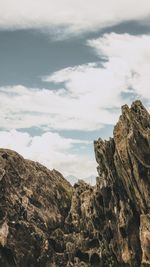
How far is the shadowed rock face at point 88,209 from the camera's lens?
86562 millimetres

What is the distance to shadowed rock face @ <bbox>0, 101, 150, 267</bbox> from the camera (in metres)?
86.6

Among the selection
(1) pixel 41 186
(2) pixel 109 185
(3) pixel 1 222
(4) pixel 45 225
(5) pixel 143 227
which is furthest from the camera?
(1) pixel 41 186

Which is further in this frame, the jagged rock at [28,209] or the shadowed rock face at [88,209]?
the jagged rock at [28,209]

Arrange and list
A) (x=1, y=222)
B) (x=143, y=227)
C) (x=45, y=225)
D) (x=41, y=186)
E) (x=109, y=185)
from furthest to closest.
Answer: (x=41, y=186), (x=45, y=225), (x=1, y=222), (x=109, y=185), (x=143, y=227)

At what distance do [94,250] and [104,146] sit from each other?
2520 centimetres

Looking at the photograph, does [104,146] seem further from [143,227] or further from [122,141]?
[143,227]

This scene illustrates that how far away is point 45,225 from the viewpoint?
11075cm

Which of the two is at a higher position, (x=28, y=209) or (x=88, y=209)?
(x=28, y=209)

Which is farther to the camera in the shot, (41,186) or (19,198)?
(41,186)

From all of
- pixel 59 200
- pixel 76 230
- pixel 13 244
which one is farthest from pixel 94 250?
pixel 59 200

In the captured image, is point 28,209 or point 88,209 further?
point 28,209

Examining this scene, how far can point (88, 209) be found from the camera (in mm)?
109750

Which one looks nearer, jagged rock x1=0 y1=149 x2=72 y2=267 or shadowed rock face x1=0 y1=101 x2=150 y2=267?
shadowed rock face x1=0 y1=101 x2=150 y2=267

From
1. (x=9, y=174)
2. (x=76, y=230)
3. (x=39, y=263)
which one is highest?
(x=9, y=174)
